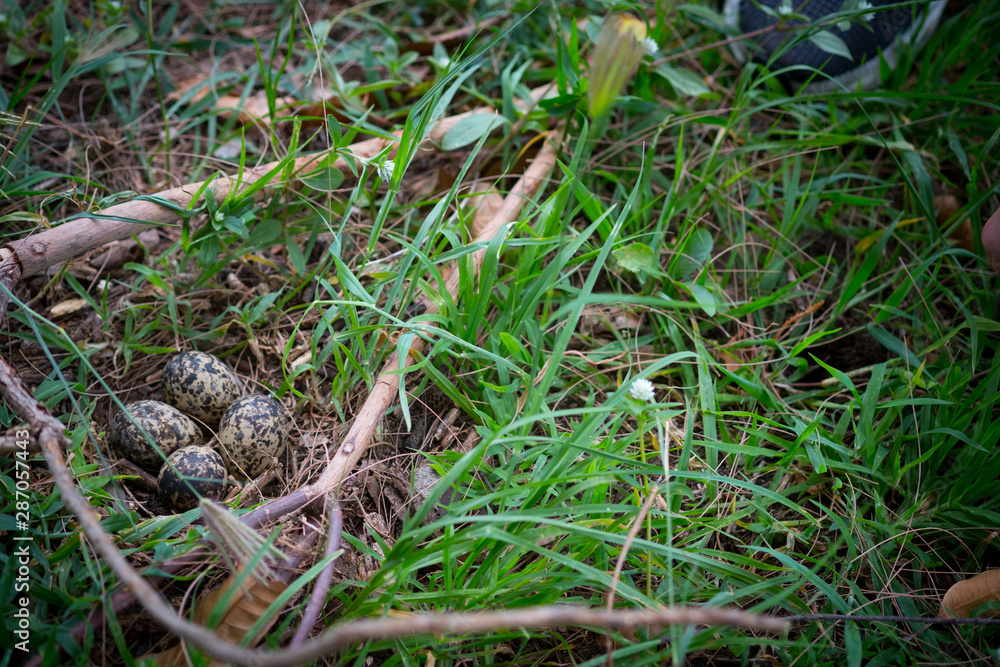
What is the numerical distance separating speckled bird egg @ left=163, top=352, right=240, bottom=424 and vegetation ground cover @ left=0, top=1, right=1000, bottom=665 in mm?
141

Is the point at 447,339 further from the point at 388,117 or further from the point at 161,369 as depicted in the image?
the point at 388,117

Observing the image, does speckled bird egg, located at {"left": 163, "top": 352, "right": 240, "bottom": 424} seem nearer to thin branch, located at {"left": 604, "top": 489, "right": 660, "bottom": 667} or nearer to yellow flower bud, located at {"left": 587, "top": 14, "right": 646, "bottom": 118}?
thin branch, located at {"left": 604, "top": 489, "right": 660, "bottom": 667}

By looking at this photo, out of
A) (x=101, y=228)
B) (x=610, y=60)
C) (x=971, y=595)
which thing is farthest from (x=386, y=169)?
(x=971, y=595)

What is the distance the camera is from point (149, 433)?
1.50m

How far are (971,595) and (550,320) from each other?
1.25 metres

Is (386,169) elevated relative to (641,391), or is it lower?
elevated

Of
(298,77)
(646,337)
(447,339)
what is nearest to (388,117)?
(298,77)

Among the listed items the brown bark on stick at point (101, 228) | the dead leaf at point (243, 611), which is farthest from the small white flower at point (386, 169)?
the dead leaf at point (243, 611)

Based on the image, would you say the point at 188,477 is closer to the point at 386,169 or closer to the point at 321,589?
the point at 321,589

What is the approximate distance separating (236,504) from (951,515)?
1.86 metres

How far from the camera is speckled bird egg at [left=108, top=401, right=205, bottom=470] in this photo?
150 cm

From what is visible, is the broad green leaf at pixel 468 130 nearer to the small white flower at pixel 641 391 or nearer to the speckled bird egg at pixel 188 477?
the small white flower at pixel 641 391

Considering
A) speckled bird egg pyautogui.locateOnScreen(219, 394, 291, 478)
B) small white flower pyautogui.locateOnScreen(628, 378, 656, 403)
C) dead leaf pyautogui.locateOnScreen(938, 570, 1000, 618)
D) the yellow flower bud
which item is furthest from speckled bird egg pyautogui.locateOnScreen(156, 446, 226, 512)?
dead leaf pyautogui.locateOnScreen(938, 570, 1000, 618)

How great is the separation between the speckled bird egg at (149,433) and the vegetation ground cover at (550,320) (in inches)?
3.6
